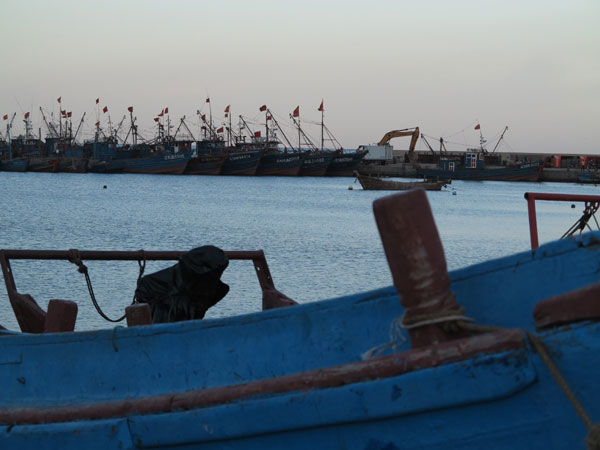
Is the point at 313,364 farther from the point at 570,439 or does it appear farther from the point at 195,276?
the point at 195,276

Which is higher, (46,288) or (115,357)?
(115,357)

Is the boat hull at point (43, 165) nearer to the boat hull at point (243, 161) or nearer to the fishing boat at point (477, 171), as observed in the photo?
the boat hull at point (243, 161)

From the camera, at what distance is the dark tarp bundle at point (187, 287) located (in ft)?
17.9

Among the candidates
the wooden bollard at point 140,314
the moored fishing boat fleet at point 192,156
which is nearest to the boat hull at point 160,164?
the moored fishing boat fleet at point 192,156

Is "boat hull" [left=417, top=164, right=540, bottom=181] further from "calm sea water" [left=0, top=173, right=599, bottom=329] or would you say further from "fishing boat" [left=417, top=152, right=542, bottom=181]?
"calm sea water" [left=0, top=173, right=599, bottom=329]

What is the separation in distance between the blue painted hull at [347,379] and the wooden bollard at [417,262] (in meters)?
0.10

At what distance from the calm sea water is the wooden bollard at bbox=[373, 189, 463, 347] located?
38.3 ft

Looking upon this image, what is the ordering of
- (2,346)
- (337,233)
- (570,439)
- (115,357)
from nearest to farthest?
(570,439)
(115,357)
(2,346)
(337,233)

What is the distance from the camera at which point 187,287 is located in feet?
18.2

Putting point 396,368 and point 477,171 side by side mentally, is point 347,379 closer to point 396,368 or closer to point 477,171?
point 396,368

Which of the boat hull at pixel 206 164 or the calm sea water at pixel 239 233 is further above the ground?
the boat hull at pixel 206 164

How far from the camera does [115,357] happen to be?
3625 millimetres

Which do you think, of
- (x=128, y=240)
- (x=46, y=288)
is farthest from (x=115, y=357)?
(x=128, y=240)

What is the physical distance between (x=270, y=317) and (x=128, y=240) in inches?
1142
